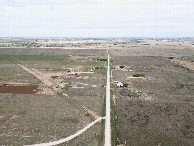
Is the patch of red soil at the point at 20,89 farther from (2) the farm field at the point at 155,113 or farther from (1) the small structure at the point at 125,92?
(1) the small structure at the point at 125,92

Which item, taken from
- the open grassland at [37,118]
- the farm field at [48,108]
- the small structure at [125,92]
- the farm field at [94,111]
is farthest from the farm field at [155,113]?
the open grassland at [37,118]

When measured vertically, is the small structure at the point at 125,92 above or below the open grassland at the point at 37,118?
above

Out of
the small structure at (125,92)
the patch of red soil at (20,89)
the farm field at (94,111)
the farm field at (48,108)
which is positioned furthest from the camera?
the patch of red soil at (20,89)

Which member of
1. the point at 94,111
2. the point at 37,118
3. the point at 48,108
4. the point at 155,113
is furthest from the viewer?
the point at 48,108

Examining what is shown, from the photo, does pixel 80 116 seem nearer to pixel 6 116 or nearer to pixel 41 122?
pixel 41 122

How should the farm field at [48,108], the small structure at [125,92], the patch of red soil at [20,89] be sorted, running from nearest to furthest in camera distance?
the farm field at [48,108] < the small structure at [125,92] < the patch of red soil at [20,89]

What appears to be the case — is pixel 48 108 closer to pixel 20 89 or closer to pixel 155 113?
pixel 20 89

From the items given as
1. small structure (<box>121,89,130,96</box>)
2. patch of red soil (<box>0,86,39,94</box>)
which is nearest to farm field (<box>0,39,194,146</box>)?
patch of red soil (<box>0,86,39,94</box>)

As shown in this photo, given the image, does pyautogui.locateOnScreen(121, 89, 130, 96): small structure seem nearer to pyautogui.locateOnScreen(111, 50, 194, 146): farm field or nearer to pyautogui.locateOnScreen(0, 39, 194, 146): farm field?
pyautogui.locateOnScreen(0, 39, 194, 146): farm field

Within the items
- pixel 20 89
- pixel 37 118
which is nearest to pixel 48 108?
pixel 37 118
